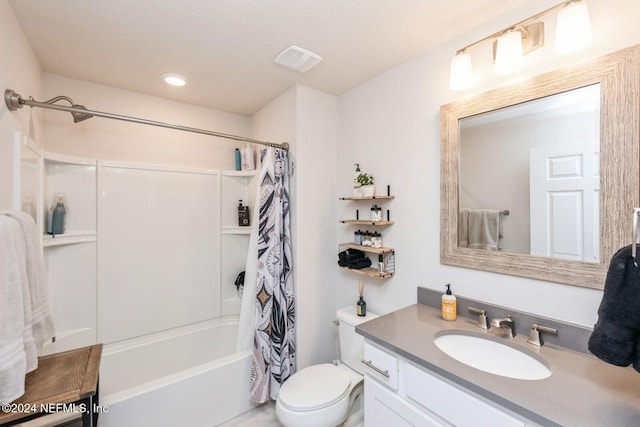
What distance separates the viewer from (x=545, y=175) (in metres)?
1.22

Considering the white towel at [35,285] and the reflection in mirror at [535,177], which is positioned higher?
the reflection in mirror at [535,177]

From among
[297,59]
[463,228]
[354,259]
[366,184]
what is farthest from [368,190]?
[297,59]

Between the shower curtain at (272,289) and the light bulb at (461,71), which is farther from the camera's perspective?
the shower curtain at (272,289)

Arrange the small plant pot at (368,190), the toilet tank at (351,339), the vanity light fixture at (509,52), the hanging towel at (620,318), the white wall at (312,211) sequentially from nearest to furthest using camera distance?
the hanging towel at (620,318) < the vanity light fixture at (509,52) < the toilet tank at (351,339) < the small plant pot at (368,190) < the white wall at (312,211)

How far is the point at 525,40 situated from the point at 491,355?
142 centimetres

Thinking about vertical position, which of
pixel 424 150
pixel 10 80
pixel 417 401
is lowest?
pixel 417 401

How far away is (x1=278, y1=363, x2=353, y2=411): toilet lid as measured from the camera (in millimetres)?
1464

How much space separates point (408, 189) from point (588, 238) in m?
0.87

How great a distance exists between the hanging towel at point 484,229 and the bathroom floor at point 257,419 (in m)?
1.72

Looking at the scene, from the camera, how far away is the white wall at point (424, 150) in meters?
1.11

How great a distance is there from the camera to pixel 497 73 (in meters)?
1.27

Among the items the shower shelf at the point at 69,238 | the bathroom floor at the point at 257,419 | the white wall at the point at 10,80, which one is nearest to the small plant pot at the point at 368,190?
the bathroom floor at the point at 257,419

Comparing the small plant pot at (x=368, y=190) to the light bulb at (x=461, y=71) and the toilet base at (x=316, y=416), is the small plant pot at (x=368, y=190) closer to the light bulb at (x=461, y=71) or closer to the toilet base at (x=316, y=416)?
the light bulb at (x=461, y=71)

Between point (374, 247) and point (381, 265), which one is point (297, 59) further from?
point (381, 265)
